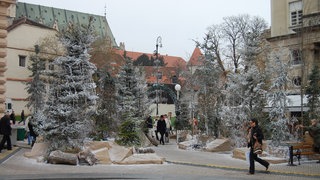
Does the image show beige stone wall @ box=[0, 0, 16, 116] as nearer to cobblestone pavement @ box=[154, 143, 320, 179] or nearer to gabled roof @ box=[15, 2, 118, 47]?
cobblestone pavement @ box=[154, 143, 320, 179]

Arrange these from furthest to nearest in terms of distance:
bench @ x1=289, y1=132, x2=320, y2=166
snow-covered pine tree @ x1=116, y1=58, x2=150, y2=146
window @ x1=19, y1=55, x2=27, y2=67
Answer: window @ x1=19, y1=55, x2=27, y2=67 → snow-covered pine tree @ x1=116, y1=58, x2=150, y2=146 → bench @ x1=289, y1=132, x2=320, y2=166

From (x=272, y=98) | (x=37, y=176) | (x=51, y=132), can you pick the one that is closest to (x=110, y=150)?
(x=51, y=132)

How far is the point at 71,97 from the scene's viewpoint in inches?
666

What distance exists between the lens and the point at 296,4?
4088 cm

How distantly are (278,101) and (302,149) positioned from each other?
3.09 meters

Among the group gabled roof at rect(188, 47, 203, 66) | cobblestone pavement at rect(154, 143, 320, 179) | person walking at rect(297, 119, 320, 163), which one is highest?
gabled roof at rect(188, 47, 203, 66)

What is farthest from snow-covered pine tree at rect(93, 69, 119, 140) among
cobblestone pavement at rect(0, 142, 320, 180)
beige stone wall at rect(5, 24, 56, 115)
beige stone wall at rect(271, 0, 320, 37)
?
beige stone wall at rect(5, 24, 56, 115)

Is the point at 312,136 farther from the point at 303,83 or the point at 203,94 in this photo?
the point at 203,94

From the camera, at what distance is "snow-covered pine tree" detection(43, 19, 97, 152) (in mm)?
16766

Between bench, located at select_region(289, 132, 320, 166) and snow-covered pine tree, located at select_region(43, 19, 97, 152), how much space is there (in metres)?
8.23

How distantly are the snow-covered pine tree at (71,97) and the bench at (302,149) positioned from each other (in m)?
8.23

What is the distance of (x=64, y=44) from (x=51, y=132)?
12.5ft

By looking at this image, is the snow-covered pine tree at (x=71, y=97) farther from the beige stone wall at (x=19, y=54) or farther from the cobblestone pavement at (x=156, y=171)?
the beige stone wall at (x=19, y=54)

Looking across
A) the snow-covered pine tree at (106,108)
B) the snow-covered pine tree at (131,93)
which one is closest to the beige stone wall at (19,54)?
the snow-covered pine tree at (131,93)
